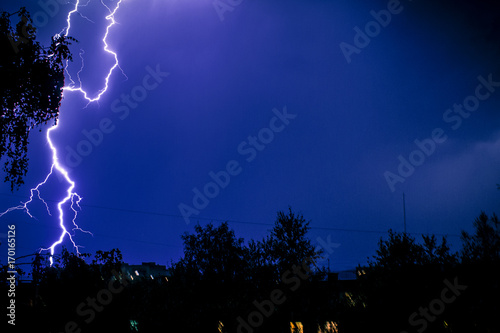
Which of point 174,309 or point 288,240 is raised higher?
point 288,240

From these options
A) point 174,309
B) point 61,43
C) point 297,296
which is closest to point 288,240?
point 297,296

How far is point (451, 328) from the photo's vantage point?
21.7 ft

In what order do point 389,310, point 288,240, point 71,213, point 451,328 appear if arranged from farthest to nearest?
1. point 71,213
2. point 288,240
3. point 389,310
4. point 451,328

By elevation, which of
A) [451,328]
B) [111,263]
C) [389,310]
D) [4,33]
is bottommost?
[451,328]

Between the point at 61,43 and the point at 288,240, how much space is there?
741 inches

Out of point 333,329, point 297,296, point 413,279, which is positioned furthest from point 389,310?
point 297,296

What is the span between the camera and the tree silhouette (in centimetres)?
1077

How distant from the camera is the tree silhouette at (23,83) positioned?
35.3ft

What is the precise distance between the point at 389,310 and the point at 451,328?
4.25 feet

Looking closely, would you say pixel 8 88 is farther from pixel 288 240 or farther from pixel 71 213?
pixel 71 213

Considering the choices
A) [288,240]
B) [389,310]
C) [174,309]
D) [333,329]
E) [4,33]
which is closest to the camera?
[389,310]

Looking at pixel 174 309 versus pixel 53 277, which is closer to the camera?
pixel 53 277

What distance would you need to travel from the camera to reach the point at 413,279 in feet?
25.1

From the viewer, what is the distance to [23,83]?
1131cm
